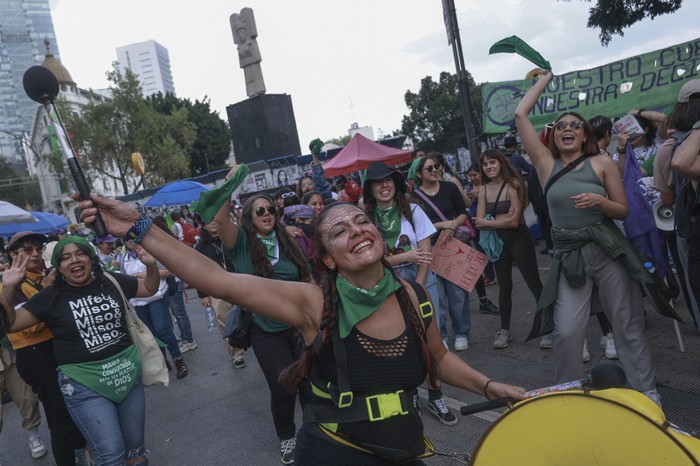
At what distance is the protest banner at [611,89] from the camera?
7.16 metres

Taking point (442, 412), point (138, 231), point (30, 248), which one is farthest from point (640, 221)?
point (30, 248)

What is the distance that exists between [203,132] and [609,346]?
163 ft

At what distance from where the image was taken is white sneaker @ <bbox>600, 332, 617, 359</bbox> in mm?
4348

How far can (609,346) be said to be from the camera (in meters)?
4.40

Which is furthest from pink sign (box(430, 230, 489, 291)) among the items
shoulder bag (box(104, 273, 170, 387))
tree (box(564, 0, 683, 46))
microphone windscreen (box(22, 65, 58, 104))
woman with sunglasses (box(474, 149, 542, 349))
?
tree (box(564, 0, 683, 46))

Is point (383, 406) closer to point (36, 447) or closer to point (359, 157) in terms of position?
point (36, 447)

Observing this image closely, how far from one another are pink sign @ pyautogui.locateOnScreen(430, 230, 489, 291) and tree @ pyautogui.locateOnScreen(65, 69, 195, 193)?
31728 mm

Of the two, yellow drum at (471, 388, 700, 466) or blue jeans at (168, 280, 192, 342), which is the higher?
yellow drum at (471, 388, 700, 466)

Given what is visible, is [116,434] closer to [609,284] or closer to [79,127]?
[609,284]

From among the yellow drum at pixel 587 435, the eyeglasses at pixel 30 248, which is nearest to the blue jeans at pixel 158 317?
the eyeglasses at pixel 30 248

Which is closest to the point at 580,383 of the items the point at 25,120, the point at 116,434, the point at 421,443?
the point at 421,443

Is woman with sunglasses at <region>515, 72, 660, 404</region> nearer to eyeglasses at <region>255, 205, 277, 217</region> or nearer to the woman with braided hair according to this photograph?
the woman with braided hair

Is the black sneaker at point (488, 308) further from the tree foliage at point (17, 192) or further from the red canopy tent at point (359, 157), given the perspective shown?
the tree foliage at point (17, 192)

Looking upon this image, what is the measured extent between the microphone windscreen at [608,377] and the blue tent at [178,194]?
11.7 m
